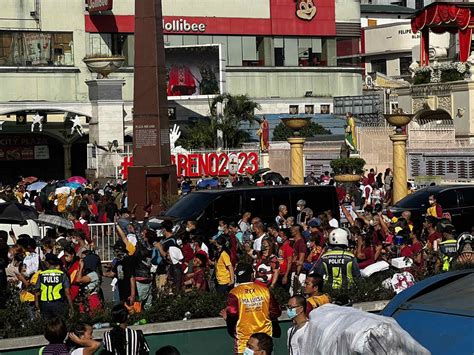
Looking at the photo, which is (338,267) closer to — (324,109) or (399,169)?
(399,169)

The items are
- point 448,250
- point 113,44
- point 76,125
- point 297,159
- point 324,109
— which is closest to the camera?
point 448,250

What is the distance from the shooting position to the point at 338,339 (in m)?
5.38

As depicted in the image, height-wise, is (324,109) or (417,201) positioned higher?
(324,109)

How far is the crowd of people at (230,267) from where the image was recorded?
1120cm

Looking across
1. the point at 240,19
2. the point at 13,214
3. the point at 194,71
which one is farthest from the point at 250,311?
the point at 240,19

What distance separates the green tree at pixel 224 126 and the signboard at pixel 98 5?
7192mm

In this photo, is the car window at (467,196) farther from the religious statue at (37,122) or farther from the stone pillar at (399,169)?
the religious statue at (37,122)

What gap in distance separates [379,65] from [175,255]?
7115 cm

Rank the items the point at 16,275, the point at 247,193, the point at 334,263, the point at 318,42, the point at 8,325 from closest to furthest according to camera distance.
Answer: the point at 8,325
the point at 334,263
the point at 16,275
the point at 247,193
the point at 318,42

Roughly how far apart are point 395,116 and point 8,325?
2059 centimetres

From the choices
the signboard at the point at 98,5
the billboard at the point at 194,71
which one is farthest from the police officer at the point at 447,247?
the billboard at the point at 194,71

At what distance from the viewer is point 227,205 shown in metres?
23.1

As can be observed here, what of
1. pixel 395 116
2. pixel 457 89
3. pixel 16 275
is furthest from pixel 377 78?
pixel 16 275

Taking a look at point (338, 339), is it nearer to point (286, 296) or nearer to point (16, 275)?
point (286, 296)
